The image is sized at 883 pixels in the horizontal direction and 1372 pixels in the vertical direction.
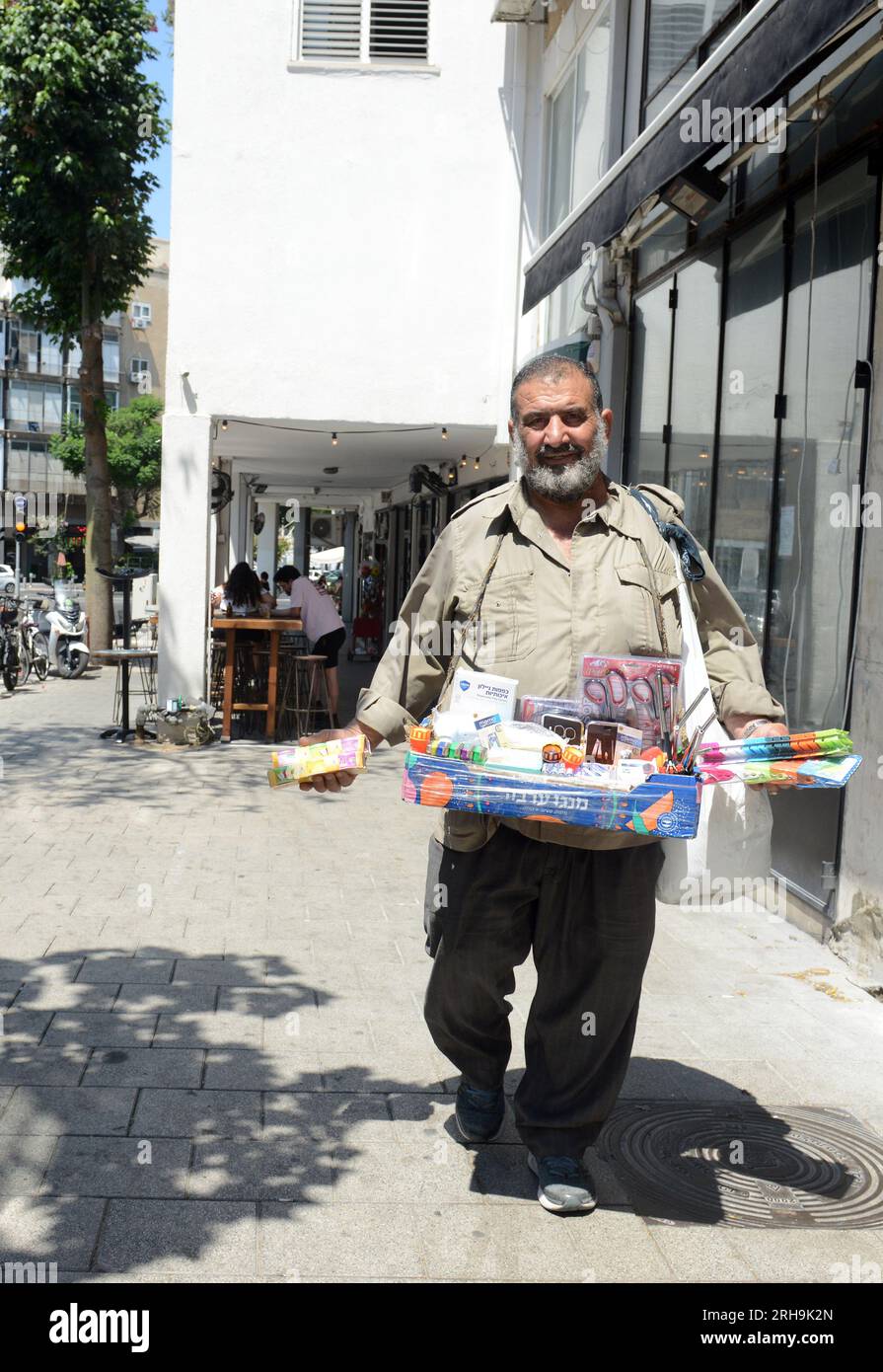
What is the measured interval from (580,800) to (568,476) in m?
0.87

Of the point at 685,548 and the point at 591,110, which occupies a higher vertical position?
the point at 591,110

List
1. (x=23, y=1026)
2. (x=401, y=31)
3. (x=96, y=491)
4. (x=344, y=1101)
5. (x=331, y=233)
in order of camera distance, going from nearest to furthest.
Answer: (x=344, y=1101), (x=23, y=1026), (x=331, y=233), (x=401, y=31), (x=96, y=491)

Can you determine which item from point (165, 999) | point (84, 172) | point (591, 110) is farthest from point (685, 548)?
point (84, 172)

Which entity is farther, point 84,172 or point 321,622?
point 84,172

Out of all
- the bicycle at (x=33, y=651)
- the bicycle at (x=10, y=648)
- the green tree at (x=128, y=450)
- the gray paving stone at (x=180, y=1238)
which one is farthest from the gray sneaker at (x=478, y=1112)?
the green tree at (x=128, y=450)

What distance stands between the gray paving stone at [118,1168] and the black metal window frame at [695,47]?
6.67 meters

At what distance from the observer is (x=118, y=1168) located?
11.8 feet

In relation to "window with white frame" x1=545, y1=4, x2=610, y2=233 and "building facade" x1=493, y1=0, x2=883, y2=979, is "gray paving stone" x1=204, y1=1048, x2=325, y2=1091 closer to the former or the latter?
"building facade" x1=493, y1=0, x2=883, y2=979

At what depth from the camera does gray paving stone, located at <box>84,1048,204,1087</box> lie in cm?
422

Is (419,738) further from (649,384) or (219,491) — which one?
(219,491)

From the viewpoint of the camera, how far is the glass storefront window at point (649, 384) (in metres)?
9.48

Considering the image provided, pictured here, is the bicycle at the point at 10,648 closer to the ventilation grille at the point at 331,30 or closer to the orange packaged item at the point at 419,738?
the ventilation grille at the point at 331,30

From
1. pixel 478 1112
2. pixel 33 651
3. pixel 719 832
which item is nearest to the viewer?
pixel 719 832

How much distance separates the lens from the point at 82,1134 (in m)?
3.79
